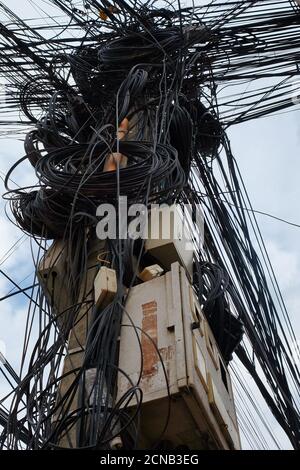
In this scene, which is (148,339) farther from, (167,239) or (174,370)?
(167,239)

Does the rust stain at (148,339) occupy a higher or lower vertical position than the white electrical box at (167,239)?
lower

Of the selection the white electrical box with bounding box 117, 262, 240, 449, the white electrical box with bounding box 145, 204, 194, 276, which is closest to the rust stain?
the white electrical box with bounding box 117, 262, 240, 449

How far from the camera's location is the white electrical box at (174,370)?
230cm

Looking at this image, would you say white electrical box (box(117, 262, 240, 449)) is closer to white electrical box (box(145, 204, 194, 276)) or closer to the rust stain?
the rust stain

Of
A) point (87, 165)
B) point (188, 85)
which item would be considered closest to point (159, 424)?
point (87, 165)

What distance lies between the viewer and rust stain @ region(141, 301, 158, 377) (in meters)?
2.39

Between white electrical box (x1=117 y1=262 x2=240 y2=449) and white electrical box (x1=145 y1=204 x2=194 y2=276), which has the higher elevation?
white electrical box (x1=145 y1=204 x2=194 y2=276)

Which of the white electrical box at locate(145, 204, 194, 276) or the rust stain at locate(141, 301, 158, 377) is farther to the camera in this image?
the white electrical box at locate(145, 204, 194, 276)

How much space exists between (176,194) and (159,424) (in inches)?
55.7

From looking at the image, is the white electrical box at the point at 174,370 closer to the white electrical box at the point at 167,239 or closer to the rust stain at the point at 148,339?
the rust stain at the point at 148,339

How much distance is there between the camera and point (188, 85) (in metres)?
4.77

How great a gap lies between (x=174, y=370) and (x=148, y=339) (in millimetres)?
203

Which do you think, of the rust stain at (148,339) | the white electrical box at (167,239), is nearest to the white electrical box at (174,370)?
the rust stain at (148,339)

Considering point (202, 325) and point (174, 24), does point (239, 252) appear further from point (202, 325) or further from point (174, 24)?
point (174, 24)
